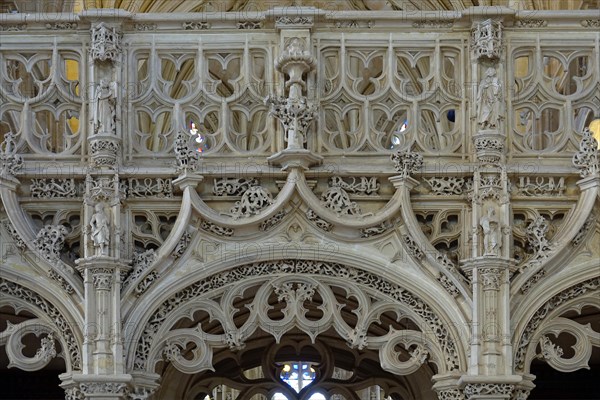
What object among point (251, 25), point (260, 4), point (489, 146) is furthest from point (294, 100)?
point (260, 4)

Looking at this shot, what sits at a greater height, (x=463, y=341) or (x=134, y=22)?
(x=134, y=22)

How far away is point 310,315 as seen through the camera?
23625mm

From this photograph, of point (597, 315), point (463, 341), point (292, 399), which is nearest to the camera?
point (463, 341)

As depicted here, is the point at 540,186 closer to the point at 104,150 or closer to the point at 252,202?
the point at 252,202

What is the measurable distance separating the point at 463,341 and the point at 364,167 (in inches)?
84.8

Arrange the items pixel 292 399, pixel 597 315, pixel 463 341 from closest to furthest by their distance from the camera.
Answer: pixel 463 341
pixel 597 315
pixel 292 399

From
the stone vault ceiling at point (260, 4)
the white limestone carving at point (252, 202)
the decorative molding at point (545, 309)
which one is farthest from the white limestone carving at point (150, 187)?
the stone vault ceiling at point (260, 4)

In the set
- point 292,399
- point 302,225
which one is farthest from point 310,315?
point 302,225

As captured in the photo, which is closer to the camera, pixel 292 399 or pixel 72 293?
pixel 72 293

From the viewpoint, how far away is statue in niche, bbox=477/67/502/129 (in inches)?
822

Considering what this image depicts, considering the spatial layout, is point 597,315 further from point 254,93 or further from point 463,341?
point 254,93

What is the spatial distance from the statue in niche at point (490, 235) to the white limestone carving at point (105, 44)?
4.36 meters

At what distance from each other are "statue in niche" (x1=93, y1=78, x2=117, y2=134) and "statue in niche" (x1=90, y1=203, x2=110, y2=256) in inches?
37.2

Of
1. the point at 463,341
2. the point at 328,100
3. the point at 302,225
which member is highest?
the point at 328,100
